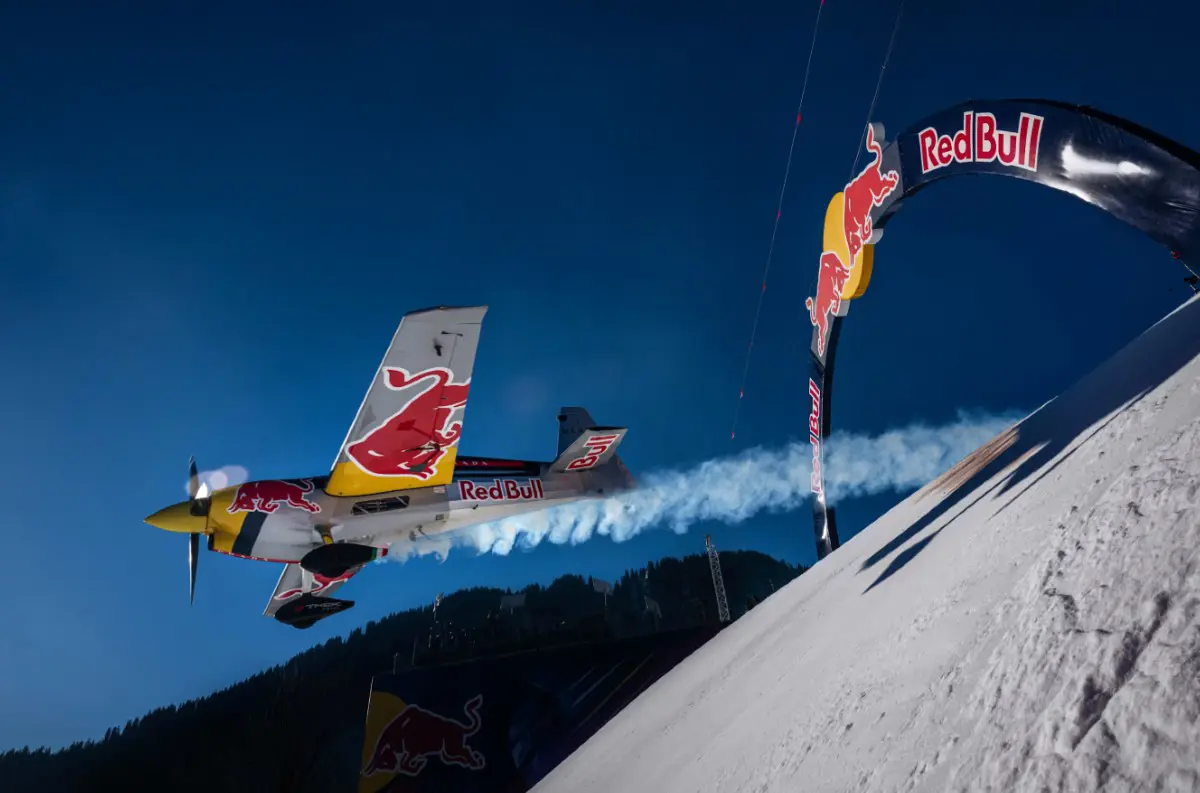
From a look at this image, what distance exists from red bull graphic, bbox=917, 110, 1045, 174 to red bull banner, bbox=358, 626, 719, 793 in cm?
1235

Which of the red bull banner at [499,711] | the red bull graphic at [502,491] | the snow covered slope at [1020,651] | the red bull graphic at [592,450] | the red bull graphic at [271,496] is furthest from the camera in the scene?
the red bull graphic at [592,450]

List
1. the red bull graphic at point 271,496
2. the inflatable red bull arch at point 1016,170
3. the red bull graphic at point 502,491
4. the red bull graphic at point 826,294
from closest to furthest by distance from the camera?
the inflatable red bull arch at point 1016,170
the red bull graphic at point 826,294
the red bull graphic at point 271,496
the red bull graphic at point 502,491

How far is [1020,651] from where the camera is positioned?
1.62m

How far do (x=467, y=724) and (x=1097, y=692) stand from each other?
15.4 meters

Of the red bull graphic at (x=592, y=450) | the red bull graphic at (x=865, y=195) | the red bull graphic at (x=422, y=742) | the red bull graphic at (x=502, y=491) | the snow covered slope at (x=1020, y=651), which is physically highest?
the red bull graphic at (x=865, y=195)

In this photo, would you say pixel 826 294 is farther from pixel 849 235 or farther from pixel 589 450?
pixel 589 450

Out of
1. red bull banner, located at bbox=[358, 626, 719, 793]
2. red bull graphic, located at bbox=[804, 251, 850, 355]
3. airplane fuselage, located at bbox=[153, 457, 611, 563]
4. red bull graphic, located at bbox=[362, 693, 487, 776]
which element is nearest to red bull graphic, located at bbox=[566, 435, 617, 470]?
airplane fuselage, located at bbox=[153, 457, 611, 563]

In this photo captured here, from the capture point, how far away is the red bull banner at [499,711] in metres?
13.1

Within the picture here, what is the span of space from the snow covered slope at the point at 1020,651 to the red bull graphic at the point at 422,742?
10706mm

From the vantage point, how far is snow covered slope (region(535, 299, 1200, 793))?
1.16 m

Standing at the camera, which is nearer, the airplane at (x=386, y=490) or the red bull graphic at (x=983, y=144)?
the red bull graphic at (x=983, y=144)

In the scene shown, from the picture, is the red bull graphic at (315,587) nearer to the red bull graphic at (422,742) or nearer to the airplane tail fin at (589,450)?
the red bull graphic at (422,742)

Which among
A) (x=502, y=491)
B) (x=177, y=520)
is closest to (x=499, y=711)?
(x=502, y=491)

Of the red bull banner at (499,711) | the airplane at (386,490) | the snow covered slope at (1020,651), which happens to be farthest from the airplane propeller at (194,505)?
the snow covered slope at (1020,651)
